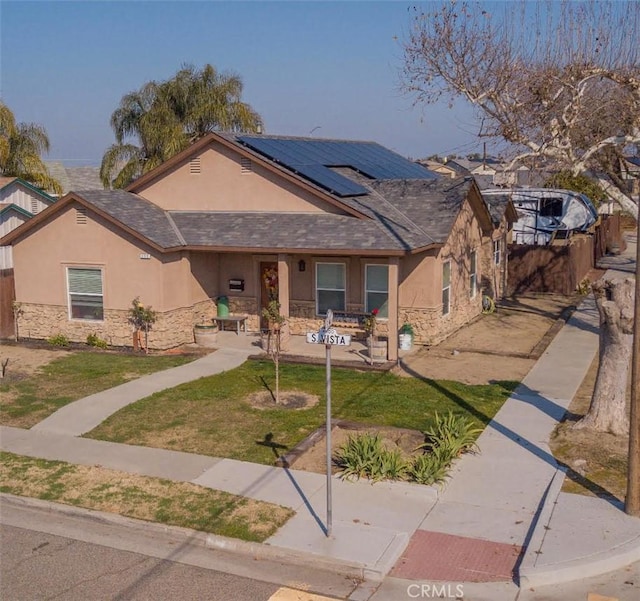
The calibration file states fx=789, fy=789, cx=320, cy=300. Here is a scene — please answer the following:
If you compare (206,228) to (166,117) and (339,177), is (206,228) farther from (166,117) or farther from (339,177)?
(166,117)

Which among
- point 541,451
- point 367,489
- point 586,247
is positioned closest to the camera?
point 367,489

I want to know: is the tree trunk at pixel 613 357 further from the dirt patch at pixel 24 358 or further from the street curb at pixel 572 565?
the dirt patch at pixel 24 358

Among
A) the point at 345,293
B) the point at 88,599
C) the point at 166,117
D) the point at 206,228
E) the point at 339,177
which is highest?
the point at 166,117

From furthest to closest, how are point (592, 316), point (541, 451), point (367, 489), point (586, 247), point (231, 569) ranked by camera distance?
point (586, 247), point (592, 316), point (541, 451), point (367, 489), point (231, 569)

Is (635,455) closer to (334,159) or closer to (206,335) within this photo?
(206,335)

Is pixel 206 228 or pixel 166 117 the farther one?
pixel 166 117

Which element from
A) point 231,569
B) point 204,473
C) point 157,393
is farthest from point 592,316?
point 231,569

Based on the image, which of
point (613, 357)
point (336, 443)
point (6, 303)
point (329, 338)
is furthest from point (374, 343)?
point (6, 303)

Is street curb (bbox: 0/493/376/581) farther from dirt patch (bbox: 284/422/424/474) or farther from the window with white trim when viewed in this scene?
the window with white trim
